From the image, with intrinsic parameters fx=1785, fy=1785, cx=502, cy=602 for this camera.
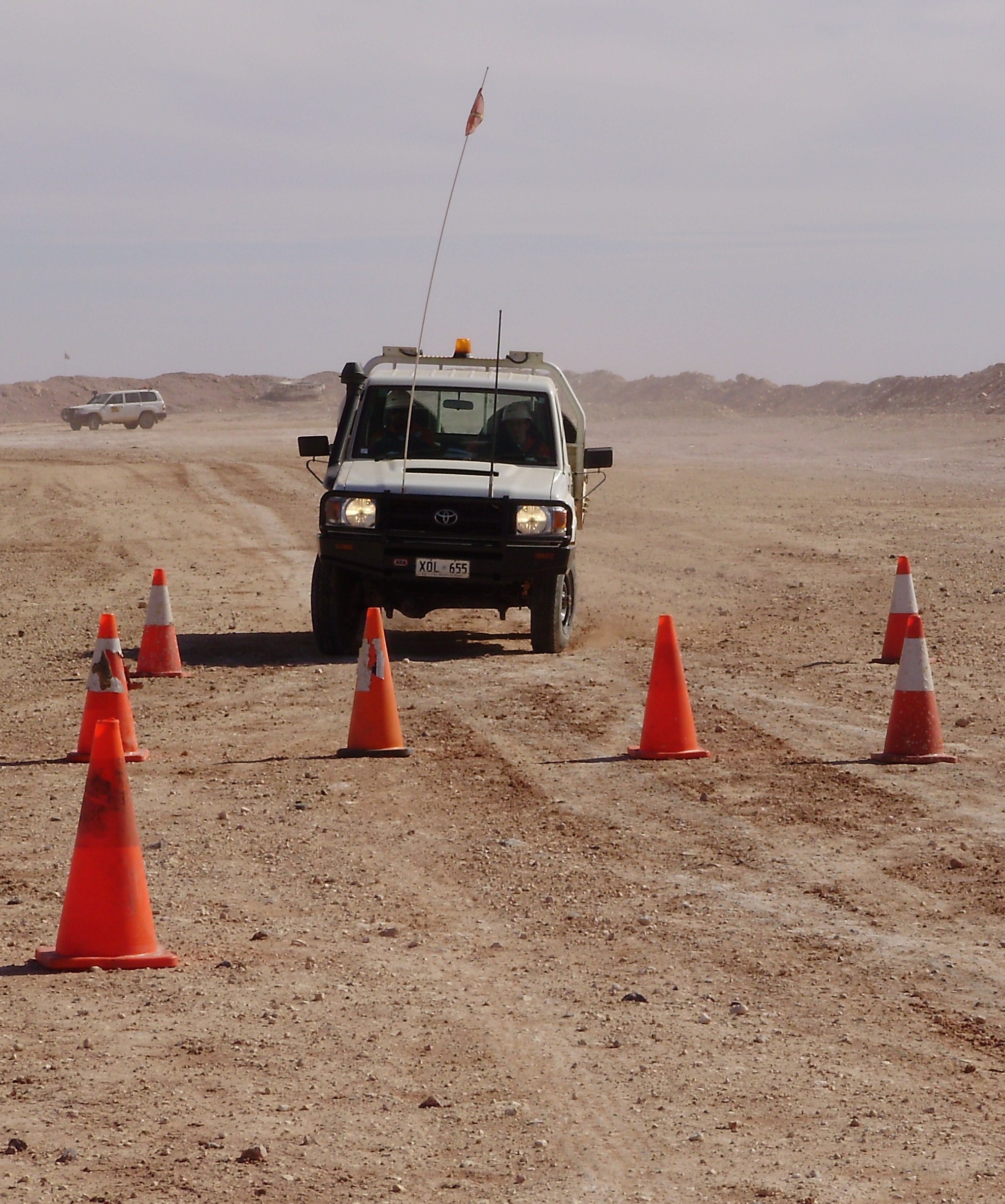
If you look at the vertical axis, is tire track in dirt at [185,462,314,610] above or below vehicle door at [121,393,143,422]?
below

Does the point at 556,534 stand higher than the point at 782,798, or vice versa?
the point at 556,534

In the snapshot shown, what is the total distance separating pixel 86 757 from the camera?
30.2 ft

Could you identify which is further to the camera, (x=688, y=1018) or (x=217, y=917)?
(x=217, y=917)

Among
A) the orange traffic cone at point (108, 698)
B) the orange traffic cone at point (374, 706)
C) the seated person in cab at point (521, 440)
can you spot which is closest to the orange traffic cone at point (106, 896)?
the orange traffic cone at point (108, 698)

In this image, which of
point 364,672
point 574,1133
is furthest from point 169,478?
point 574,1133

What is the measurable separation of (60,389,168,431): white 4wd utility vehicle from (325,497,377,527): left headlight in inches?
2079

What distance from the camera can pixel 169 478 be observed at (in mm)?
34375

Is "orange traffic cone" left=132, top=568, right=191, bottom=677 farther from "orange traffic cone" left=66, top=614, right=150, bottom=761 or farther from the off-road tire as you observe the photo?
"orange traffic cone" left=66, top=614, right=150, bottom=761

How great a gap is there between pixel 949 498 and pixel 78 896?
2561cm

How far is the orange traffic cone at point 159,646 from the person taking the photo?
39.1 feet

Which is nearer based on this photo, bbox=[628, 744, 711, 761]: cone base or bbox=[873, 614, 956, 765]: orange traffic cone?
bbox=[873, 614, 956, 765]: orange traffic cone

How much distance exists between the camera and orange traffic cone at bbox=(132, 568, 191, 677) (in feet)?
39.1

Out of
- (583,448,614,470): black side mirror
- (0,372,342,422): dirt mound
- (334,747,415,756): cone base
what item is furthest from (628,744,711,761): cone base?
(0,372,342,422): dirt mound

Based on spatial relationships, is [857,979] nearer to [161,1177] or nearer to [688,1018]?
[688,1018]
